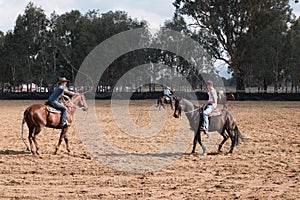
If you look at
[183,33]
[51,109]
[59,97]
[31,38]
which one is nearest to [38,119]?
[51,109]

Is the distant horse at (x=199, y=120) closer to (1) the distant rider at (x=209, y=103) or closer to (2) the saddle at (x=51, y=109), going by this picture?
(1) the distant rider at (x=209, y=103)

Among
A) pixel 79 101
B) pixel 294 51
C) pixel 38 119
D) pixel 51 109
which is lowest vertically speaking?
pixel 38 119

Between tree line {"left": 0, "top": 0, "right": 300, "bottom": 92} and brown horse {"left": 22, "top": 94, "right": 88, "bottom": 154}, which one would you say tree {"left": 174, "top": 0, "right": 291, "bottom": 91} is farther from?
brown horse {"left": 22, "top": 94, "right": 88, "bottom": 154}

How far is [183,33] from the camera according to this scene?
58625mm

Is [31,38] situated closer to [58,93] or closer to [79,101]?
[79,101]

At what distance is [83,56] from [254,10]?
1021 inches

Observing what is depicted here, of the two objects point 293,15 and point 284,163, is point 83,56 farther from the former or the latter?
point 284,163

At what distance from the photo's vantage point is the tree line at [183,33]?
1893 inches

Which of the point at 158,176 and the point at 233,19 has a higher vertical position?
the point at 233,19

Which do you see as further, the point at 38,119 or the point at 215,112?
the point at 215,112

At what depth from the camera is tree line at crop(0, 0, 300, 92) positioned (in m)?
48.1

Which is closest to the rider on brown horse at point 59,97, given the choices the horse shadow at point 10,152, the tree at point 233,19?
the horse shadow at point 10,152

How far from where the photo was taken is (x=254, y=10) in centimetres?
4728

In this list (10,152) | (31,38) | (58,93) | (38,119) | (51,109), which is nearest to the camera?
(38,119)
